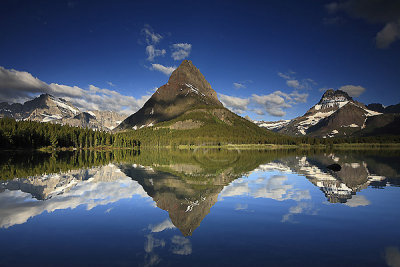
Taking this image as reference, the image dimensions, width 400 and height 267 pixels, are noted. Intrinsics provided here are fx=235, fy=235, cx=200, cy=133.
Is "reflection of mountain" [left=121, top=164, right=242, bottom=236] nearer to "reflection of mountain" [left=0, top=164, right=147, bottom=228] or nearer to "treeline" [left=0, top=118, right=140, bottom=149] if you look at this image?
"reflection of mountain" [left=0, top=164, right=147, bottom=228]

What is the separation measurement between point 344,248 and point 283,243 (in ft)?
9.98

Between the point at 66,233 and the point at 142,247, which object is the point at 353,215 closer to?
the point at 142,247

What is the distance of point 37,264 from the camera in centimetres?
1058

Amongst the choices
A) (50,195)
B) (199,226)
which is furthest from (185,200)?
(50,195)

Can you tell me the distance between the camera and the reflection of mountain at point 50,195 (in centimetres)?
1887

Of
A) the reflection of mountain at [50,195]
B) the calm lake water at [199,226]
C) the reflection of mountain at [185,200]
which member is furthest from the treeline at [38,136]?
the reflection of mountain at [185,200]

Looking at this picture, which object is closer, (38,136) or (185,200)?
(185,200)

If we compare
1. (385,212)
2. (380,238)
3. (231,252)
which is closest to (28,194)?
(231,252)

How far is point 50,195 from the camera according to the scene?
24828 mm

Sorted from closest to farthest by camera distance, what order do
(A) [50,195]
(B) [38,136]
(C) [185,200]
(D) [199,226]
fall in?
(D) [199,226] < (C) [185,200] < (A) [50,195] < (B) [38,136]

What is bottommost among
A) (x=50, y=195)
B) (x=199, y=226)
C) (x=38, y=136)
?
(x=50, y=195)

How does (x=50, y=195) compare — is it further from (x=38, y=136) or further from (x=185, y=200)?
(x=38, y=136)

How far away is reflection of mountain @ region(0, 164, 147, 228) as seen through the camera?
18.9m

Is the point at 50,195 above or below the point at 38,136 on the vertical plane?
below
